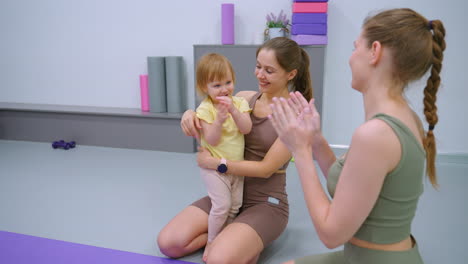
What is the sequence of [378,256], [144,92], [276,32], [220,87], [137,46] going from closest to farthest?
[378,256] < [220,87] < [276,32] < [144,92] < [137,46]

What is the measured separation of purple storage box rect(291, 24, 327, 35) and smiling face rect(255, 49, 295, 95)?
157 cm

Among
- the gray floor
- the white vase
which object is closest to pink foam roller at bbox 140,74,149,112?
the gray floor

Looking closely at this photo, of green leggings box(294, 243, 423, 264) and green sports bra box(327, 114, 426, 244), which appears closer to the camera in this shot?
green sports bra box(327, 114, 426, 244)

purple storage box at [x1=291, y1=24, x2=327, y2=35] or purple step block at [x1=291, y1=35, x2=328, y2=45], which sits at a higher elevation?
purple storage box at [x1=291, y1=24, x2=327, y2=35]

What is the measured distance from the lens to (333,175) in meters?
1.29

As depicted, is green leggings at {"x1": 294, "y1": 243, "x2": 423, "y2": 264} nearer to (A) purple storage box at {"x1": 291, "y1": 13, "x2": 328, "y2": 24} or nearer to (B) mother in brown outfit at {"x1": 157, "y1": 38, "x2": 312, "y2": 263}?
(B) mother in brown outfit at {"x1": 157, "y1": 38, "x2": 312, "y2": 263}

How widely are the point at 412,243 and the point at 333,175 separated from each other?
0.32 meters

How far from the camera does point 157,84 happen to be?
386cm

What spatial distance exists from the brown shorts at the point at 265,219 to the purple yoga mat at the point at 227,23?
1986 millimetres

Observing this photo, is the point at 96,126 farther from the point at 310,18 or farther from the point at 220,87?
the point at 220,87

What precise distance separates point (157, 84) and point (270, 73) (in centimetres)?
219

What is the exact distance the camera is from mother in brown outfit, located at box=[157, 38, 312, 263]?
1.81 meters

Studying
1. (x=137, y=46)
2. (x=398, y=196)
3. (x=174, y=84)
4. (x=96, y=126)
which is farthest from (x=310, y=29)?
(x=398, y=196)

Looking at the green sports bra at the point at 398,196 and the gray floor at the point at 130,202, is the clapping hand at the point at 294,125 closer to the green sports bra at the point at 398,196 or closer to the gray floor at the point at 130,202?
the green sports bra at the point at 398,196
